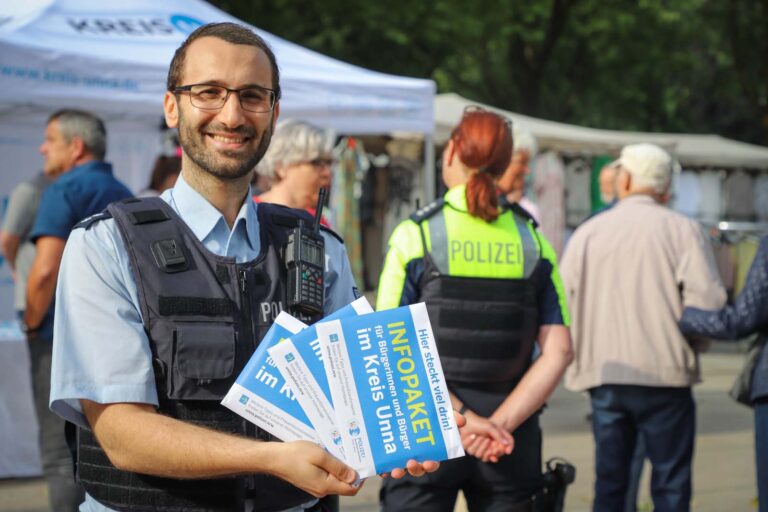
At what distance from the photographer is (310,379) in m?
1.95

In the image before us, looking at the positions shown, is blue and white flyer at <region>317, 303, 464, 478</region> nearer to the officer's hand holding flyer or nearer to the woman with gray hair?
the officer's hand holding flyer

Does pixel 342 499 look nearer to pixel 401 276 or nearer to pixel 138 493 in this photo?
pixel 401 276

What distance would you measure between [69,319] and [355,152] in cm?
1106

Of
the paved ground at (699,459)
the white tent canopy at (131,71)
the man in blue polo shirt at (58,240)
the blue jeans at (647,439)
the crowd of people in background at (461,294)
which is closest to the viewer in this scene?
the crowd of people in background at (461,294)

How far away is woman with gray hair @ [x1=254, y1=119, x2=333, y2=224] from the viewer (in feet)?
14.3

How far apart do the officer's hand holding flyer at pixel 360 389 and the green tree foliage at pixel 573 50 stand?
17.4 metres

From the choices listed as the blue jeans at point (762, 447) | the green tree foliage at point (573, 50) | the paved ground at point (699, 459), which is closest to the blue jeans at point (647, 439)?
the blue jeans at point (762, 447)

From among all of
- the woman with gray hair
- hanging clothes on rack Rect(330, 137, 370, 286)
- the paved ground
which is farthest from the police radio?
hanging clothes on rack Rect(330, 137, 370, 286)

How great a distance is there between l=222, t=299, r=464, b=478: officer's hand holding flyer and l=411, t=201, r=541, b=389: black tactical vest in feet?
5.21

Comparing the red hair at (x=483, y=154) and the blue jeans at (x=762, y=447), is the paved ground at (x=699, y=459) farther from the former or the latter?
the red hair at (x=483, y=154)

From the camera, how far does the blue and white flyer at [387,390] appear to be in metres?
1.96

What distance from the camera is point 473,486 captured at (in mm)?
3688

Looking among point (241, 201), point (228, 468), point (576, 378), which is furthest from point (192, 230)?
point (576, 378)

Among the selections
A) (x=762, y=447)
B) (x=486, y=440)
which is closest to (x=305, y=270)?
(x=486, y=440)
